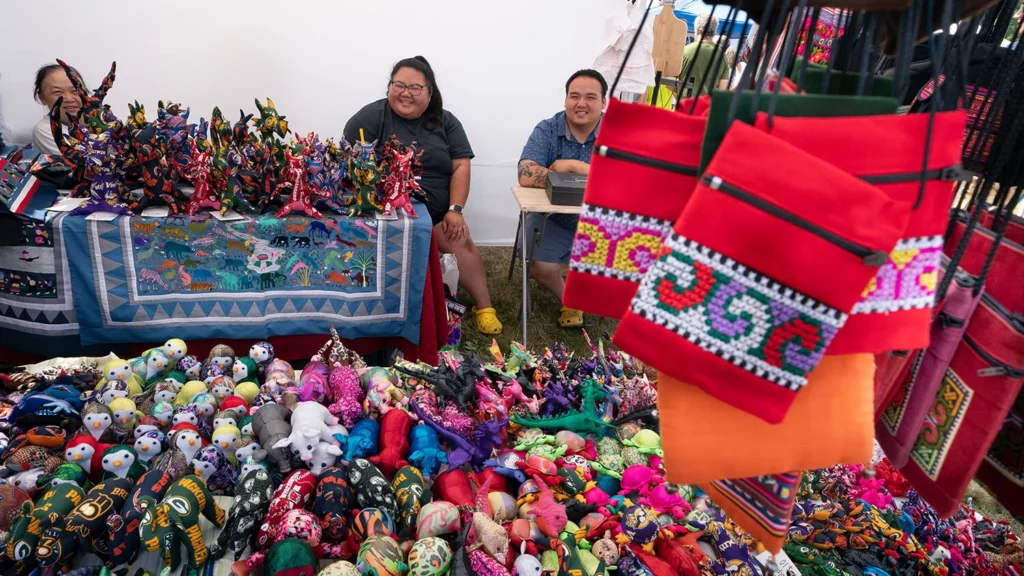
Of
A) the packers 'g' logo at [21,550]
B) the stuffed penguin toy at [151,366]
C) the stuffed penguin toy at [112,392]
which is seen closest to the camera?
the packers 'g' logo at [21,550]

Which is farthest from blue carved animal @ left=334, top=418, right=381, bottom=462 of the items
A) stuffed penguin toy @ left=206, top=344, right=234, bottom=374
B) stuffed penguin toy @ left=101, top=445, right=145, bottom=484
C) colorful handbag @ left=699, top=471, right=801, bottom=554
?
colorful handbag @ left=699, top=471, right=801, bottom=554

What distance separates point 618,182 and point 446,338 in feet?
7.12

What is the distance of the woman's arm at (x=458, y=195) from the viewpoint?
326 cm

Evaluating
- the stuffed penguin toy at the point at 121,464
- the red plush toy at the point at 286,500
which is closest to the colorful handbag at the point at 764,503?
the red plush toy at the point at 286,500

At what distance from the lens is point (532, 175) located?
3.24 m

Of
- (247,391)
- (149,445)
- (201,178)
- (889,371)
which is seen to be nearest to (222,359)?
(247,391)

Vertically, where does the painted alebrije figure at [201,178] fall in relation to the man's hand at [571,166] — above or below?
below

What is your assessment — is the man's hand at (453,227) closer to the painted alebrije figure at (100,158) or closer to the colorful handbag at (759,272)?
the painted alebrije figure at (100,158)

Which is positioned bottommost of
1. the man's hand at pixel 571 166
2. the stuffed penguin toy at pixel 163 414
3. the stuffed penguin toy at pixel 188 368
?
the stuffed penguin toy at pixel 188 368

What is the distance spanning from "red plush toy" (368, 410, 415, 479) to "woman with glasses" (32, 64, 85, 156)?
2407 millimetres

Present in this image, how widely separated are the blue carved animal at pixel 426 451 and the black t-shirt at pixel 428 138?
181 cm

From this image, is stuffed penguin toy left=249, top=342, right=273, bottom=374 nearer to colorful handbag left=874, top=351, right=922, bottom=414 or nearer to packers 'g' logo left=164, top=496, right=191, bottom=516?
packers 'g' logo left=164, top=496, right=191, bottom=516

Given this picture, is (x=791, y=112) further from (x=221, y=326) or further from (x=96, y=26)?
(x=96, y=26)

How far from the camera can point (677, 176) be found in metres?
0.66
